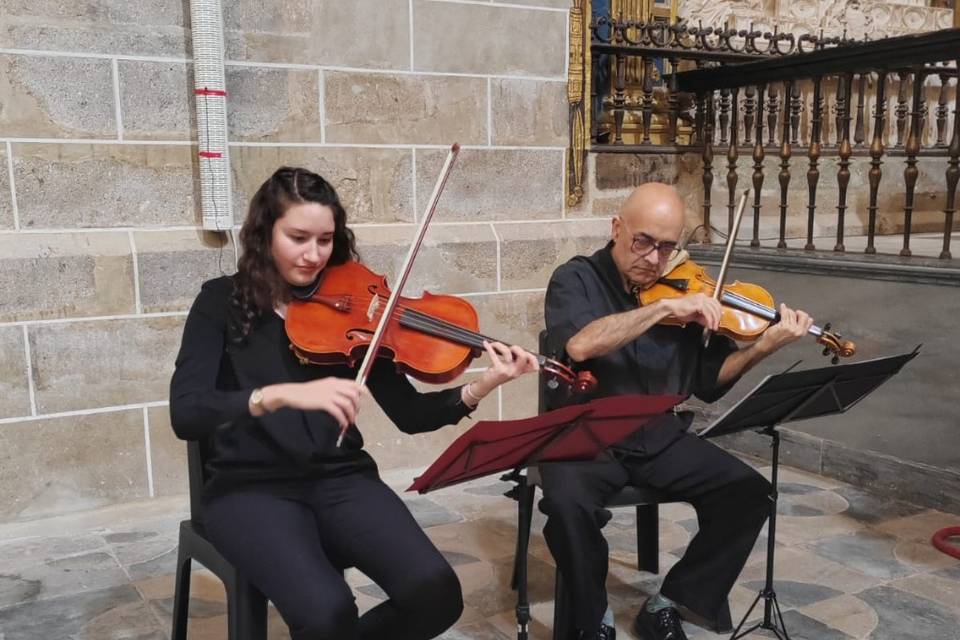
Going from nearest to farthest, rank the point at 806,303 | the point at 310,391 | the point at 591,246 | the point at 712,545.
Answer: the point at 310,391
the point at 712,545
the point at 806,303
the point at 591,246

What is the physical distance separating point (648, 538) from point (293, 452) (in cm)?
135

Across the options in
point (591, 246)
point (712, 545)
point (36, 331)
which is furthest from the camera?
point (591, 246)

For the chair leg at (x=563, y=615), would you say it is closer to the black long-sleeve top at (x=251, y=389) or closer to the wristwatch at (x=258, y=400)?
the black long-sleeve top at (x=251, y=389)

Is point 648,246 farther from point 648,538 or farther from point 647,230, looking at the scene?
point 648,538

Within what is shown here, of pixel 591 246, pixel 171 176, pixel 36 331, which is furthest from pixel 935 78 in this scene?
pixel 36 331

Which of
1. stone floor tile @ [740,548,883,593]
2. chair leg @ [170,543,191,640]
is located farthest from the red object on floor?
chair leg @ [170,543,191,640]

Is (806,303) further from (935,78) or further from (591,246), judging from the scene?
(935,78)

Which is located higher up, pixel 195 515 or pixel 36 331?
pixel 36 331

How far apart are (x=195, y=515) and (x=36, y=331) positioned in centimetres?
152

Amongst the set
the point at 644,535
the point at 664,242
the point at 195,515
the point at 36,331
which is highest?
the point at 664,242

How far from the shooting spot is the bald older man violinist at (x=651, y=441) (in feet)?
7.84

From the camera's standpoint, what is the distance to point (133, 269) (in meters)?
3.53

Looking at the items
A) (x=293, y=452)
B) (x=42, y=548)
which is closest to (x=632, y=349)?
(x=293, y=452)

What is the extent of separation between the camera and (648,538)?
9.87ft
